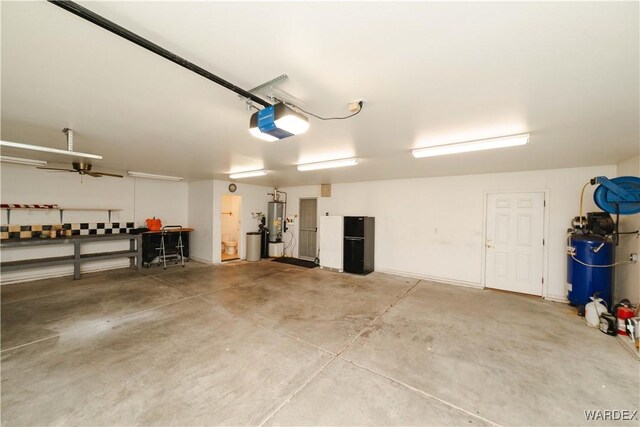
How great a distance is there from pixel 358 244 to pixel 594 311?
12.5 feet

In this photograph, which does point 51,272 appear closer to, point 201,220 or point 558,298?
point 201,220

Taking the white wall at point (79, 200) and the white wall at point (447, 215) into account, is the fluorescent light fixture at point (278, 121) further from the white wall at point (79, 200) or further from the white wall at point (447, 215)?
the white wall at point (79, 200)

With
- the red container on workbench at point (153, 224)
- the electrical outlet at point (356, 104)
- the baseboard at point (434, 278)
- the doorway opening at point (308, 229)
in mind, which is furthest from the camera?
the doorway opening at point (308, 229)

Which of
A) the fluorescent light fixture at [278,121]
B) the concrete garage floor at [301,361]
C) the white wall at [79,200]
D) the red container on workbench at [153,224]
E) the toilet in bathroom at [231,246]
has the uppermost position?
the fluorescent light fixture at [278,121]

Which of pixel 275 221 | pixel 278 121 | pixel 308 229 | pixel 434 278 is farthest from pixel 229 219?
pixel 278 121

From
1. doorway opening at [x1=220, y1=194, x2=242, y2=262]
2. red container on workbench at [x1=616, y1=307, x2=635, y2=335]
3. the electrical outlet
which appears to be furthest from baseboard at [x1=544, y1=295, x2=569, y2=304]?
doorway opening at [x1=220, y1=194, x2=242, y2=262]

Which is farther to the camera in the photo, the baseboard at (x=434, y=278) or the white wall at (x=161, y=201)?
the white wall at (x=161, y=201)

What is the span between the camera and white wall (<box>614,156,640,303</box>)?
3.22 m

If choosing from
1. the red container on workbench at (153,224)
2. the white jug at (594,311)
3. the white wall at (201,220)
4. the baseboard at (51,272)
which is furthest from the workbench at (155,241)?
the white jug at (594,311)

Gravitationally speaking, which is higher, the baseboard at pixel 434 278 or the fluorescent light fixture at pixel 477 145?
the fluorescent light fixture at pixel 477 145

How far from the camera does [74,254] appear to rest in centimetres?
514

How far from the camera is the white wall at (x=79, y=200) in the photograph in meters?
4.77

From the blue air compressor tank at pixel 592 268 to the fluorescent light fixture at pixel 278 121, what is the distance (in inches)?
179

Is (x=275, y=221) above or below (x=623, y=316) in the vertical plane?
above
